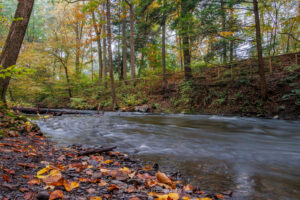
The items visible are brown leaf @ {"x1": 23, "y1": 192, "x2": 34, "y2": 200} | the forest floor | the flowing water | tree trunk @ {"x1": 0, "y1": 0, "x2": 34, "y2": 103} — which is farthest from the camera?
tree trunk @ {"x1": 0, "y1": 0, "x2": 34, "y2": 103}

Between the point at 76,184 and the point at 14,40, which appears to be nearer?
the point at 76,184

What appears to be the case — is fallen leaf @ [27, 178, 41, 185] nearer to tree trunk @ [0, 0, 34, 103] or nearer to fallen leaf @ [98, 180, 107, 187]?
fallen leaf @ [98, 180, 107, 187]

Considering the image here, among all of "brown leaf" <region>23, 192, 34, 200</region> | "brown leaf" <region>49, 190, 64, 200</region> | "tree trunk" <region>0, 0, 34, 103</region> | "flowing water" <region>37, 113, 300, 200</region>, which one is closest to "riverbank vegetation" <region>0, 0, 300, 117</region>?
"tree trunk" <region>0, 0, 34, 103</region>

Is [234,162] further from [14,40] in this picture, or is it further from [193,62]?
[193,62]

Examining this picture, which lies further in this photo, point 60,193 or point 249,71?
point 249,71

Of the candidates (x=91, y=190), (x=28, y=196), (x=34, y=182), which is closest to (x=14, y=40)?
(x=34, y=182)

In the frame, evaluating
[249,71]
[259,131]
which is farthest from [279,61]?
[259,131]

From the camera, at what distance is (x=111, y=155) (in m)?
3.34

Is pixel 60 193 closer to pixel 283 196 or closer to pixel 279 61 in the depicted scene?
pixel 283 196

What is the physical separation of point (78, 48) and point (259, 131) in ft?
61.3

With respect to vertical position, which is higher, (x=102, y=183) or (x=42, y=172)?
(x=42, y=172)

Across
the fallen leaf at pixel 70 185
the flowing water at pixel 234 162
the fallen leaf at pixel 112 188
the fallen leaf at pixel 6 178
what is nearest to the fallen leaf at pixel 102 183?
the fallen leaf at pixel 112 188

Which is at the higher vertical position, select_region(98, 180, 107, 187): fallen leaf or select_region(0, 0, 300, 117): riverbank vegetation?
select_region(0, 0, 300, 117): riverbank vegetation

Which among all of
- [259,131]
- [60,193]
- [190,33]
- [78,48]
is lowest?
[259,131]
